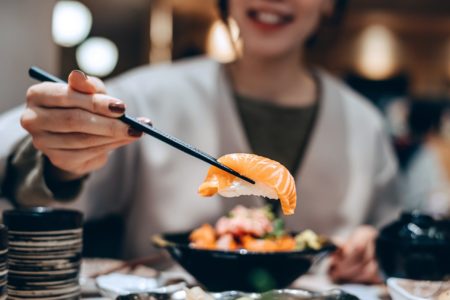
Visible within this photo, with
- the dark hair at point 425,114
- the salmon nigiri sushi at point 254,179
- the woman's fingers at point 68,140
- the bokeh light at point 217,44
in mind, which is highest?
the bokeh light at point 217,44

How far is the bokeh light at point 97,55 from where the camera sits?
926 centimetres

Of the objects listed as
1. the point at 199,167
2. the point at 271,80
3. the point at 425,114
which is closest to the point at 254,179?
the point at 199,167

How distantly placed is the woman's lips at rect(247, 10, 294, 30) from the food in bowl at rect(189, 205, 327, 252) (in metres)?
0.79

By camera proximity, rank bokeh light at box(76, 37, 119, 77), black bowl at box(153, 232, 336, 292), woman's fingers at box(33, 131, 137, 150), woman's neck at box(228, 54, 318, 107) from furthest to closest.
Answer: bokeh light at box(76, 37, 119, 77) < woman's neck at box(228, 54, 318, 107) < black bowl at box(153, 232, 336, 292) < woman's fingers at box(33, 131, 137, 150)

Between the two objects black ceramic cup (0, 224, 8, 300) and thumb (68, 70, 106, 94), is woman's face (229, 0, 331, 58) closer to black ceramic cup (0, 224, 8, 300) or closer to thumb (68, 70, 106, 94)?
thumb (68, 70, 106, 94)

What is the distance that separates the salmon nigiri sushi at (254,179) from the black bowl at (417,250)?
447 mm

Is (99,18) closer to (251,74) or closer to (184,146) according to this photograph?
(251,74)

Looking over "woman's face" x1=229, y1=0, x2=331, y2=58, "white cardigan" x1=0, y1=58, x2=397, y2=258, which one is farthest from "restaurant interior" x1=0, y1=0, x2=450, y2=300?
"woman's face" x1=229, y1=0, x2=331, y2=58

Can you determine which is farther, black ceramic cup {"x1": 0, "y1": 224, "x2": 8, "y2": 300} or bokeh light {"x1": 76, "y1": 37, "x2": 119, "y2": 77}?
bokeh light {"x1": 76, "y1": 37, "x2": 119, "y2": 77}

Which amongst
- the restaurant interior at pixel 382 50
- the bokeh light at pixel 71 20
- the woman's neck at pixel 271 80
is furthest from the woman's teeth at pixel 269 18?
the bokeh light at pixel 71 20

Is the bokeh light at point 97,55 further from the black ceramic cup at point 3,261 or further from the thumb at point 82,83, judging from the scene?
the black ceramic cup at point 3,261

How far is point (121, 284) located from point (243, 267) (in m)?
0.26

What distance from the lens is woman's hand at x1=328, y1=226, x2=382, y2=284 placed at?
1442mm

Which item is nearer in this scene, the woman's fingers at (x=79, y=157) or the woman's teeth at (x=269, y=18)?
the woman's fingers at (x=79, y=157)
